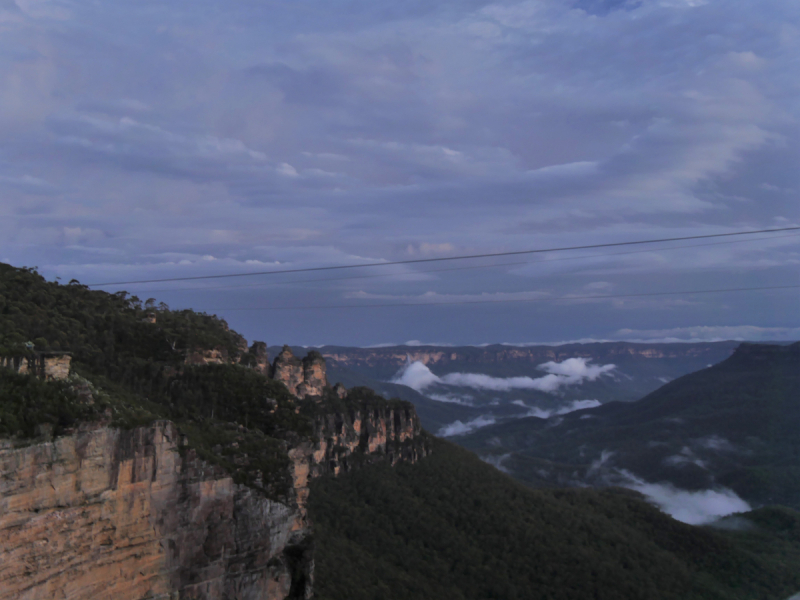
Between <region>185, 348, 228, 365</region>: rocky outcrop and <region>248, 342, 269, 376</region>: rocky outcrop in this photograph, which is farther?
<region>248, 342, 269, 376</region>: rocky outcrop

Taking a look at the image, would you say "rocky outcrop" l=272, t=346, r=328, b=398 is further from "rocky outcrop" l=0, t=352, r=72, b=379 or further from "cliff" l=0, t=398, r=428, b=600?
"rocky outcrop" l=0, t=352, r=72, b=379

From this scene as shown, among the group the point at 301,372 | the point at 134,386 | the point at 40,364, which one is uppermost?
the point at 40,364

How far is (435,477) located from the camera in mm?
78312

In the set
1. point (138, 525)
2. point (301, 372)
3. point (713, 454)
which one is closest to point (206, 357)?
point (138, 525)

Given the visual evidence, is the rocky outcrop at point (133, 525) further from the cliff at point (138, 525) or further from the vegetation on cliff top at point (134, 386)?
the vegetation on cliff top at point (134, 386)

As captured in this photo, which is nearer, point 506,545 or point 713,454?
point 506,545

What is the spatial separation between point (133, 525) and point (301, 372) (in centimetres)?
5725

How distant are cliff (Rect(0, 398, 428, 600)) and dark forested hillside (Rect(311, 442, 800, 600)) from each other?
17.3 metres

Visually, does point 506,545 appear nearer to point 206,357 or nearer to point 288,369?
point 288,369

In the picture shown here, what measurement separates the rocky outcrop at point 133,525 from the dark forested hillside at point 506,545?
17.9m

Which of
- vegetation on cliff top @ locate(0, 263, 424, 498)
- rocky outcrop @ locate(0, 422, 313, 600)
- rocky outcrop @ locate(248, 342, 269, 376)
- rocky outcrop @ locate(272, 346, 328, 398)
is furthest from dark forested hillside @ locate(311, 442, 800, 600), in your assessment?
rocky outcrop @ locate(0, 422, 313, 600)

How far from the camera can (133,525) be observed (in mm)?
21141

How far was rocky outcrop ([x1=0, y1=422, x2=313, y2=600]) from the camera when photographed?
1808 centimetres

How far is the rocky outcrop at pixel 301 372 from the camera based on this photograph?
74812mm
